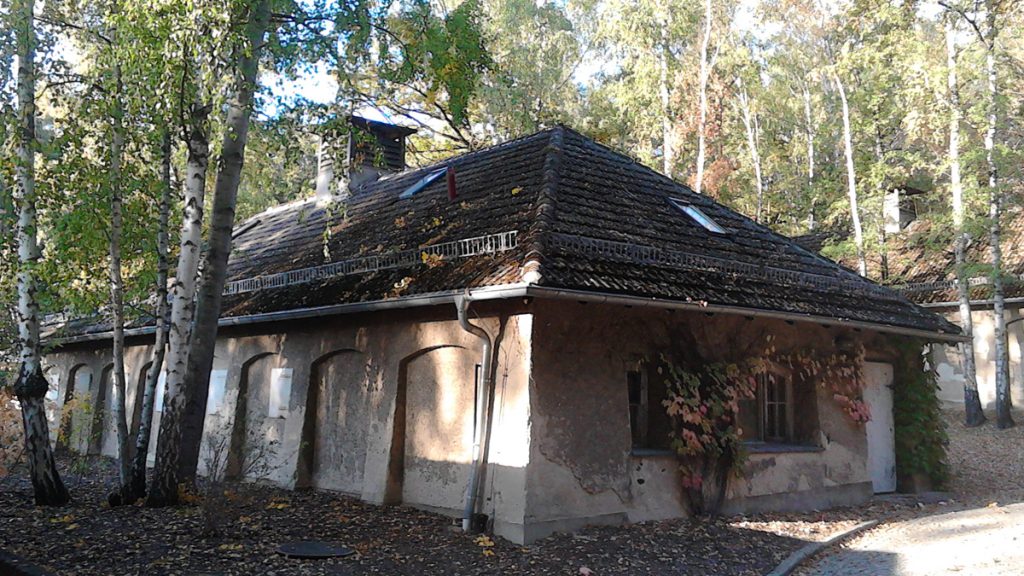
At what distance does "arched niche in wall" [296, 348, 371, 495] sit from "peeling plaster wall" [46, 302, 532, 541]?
1cm

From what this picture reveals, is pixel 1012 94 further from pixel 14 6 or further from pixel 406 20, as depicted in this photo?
pixel 14 6

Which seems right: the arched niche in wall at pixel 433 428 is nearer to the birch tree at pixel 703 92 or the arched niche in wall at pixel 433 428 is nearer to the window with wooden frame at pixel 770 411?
the window with wooden frame at pixel 770 411

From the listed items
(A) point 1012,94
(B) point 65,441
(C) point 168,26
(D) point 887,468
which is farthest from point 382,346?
(A) point 1012,94

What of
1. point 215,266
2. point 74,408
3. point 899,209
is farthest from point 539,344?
point 899,209

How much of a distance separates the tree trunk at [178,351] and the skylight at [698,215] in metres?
6.74

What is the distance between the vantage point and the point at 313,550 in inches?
296

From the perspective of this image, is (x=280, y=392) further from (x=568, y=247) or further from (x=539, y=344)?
(x=568, y=247)

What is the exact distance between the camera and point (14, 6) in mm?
9320

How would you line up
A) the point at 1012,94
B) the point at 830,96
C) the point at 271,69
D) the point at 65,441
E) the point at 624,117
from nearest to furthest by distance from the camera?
1. the point at 271,69
2. the point at 65,441
3. the point at 1012,94
4. the point at 830,96
5. the point at 624,117

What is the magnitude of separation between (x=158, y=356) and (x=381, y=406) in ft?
9.17

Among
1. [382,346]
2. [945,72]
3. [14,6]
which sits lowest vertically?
[382,346]

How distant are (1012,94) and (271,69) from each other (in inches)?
704

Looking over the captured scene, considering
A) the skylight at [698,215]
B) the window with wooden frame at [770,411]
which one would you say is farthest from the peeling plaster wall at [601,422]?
the skylight at [698,215]

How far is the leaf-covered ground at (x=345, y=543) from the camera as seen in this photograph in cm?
705
